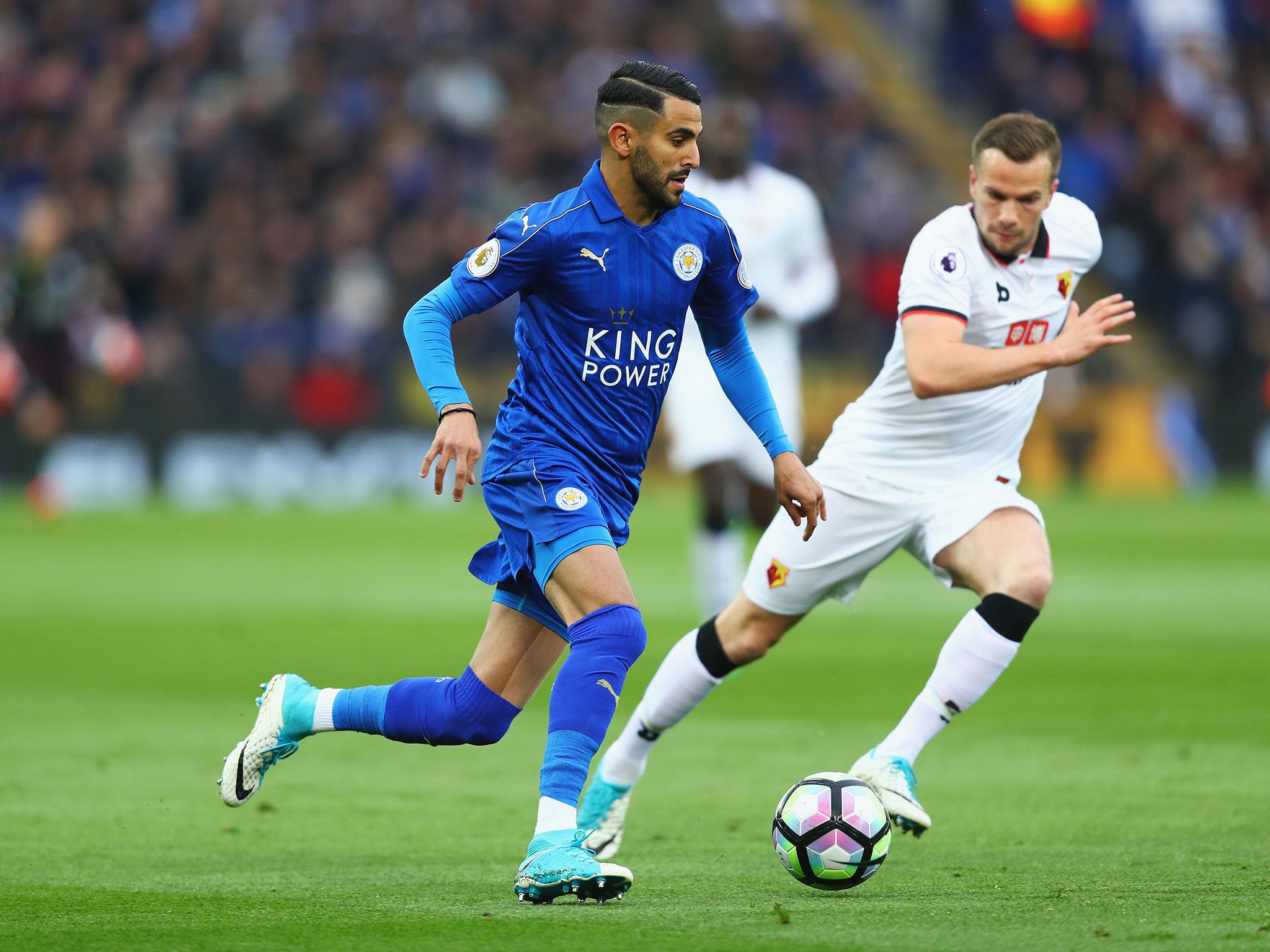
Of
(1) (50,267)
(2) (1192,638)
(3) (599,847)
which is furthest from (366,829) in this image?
(1) (50,267)

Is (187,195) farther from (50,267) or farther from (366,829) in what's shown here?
(366,829)

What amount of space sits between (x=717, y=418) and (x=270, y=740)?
5252 millimetres

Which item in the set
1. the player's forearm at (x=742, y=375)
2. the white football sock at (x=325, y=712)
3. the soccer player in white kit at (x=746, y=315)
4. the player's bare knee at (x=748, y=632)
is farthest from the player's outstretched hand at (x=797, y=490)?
the soccer player in white kit at (x=746, y=315)

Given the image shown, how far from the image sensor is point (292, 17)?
2442cm

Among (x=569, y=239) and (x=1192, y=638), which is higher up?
(x=569, y=239)

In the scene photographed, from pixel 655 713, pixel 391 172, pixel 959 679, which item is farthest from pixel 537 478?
pixel 391 172

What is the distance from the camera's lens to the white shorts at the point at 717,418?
33.6 feet

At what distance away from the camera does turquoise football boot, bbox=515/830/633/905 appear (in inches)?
177

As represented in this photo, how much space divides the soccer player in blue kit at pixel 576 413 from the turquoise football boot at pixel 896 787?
728 millimetres

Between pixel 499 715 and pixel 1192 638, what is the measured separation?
6.76 meters

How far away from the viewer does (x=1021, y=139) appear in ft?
17.9

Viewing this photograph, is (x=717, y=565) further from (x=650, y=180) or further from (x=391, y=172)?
(x=391, y=172)

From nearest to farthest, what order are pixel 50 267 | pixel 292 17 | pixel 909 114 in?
pixel 50 267 < pixel 292 17 < pixel 909 114

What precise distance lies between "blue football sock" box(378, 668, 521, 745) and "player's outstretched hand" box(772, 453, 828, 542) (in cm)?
94
